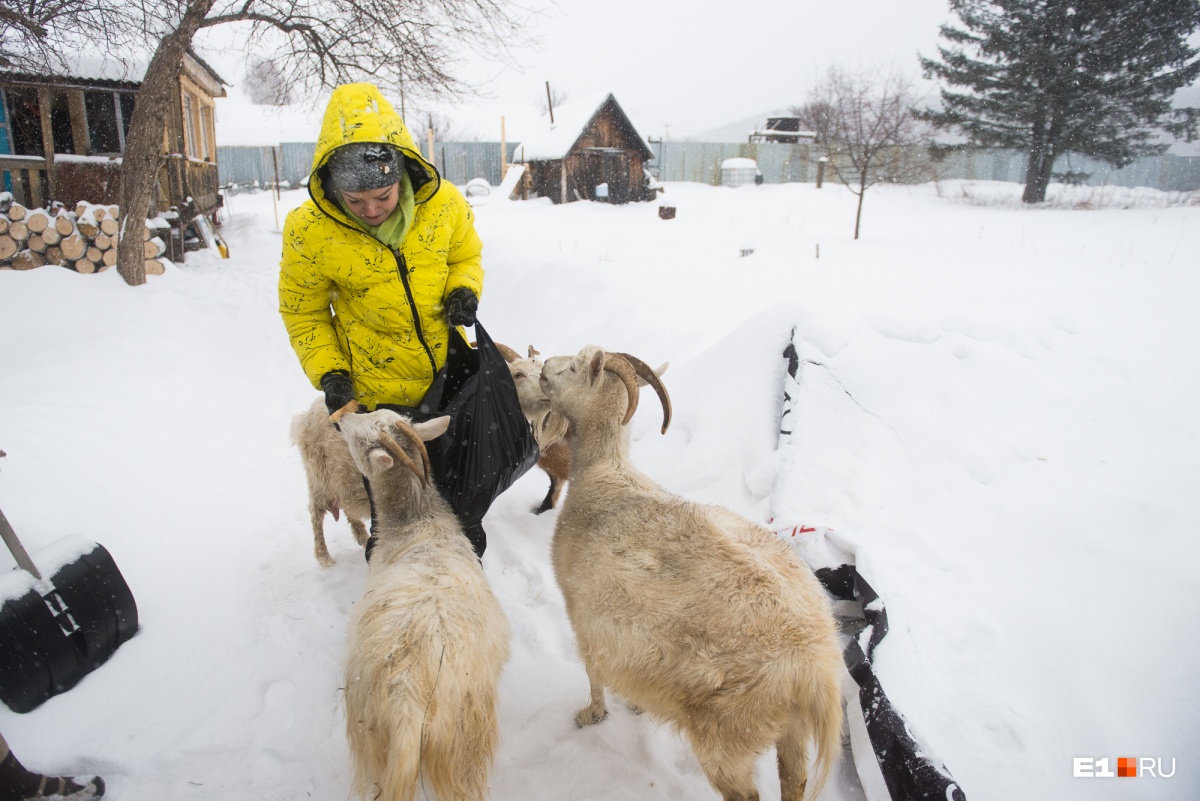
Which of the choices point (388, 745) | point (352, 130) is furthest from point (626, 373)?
point (388, 745)

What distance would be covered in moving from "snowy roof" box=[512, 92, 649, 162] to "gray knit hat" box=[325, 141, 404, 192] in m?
23.4

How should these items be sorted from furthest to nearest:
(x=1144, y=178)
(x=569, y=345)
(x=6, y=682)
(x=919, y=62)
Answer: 1. (x=1144, y=178)
2. (x=919, y=62)
3. (x=569, y=345)
4. (x=6, y=682)

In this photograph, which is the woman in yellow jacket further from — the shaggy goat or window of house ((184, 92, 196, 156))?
window of house ((184, 92, 196, 156))

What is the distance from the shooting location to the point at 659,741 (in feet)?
8.88

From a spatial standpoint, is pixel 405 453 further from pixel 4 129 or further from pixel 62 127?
pixel 62 127

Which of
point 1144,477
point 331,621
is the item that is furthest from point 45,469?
point 1144,477

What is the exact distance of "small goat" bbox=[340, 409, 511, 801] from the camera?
182 cm

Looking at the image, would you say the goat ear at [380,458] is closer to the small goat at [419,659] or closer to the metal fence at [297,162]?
the small goat at [419,659]

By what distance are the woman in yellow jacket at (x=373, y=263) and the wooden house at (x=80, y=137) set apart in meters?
9.99

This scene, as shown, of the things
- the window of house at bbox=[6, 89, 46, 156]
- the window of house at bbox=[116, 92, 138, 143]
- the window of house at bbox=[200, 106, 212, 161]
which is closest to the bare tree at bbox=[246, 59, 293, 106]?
the window of house at bbox=[116, 92, 138, 143]

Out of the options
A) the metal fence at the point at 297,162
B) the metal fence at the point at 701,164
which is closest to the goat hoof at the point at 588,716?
the metal fence at the point at 701,164

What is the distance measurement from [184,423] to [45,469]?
1.58 meters

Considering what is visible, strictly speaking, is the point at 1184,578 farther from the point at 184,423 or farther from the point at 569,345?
the point at 184,423

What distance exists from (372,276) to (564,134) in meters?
24.9
